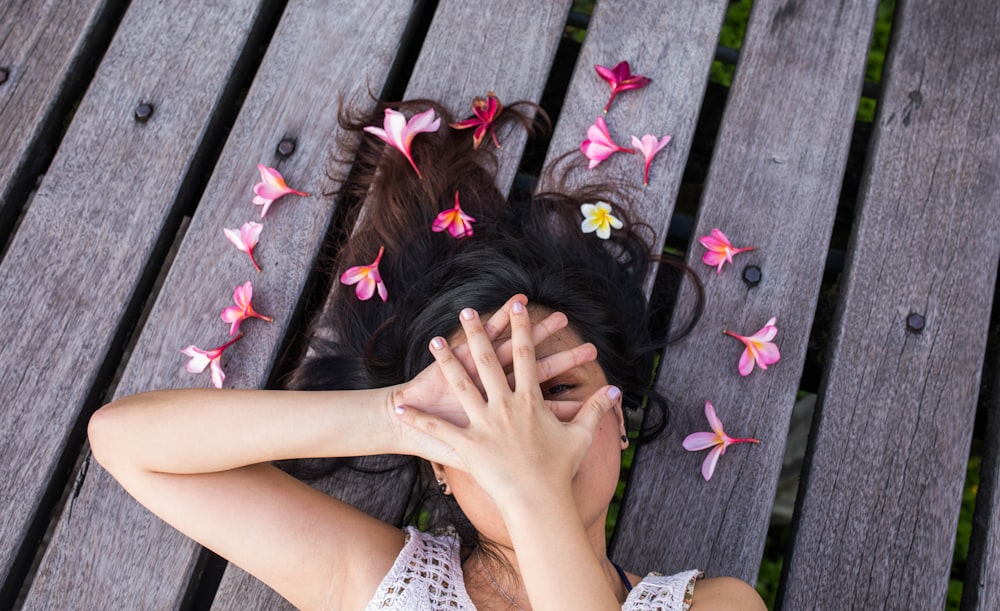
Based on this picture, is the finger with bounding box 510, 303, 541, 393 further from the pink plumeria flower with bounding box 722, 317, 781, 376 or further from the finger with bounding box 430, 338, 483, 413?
the pink plumeria flower with bounding box 722, 317, 781, 376

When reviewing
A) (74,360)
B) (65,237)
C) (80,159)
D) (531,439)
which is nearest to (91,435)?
(74,360)

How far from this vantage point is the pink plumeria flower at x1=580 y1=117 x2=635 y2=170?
5.72ft

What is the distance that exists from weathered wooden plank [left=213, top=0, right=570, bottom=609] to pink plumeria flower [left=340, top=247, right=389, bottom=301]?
5.9 inches

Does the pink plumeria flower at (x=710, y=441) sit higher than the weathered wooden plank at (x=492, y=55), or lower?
lower

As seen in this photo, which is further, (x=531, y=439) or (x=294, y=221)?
(x=294, y=221)

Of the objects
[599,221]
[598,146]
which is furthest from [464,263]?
[598,146]

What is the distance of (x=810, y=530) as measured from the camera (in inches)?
62.4

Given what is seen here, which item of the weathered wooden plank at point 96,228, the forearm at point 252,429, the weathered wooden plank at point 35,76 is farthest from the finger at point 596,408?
the weathered wooden plank at point 35,76

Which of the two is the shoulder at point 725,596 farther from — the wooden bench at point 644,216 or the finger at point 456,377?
the finger at point 456,377

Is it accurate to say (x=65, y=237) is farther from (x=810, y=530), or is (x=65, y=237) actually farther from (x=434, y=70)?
(x=810, y=530)

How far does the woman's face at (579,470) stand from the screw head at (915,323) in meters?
0.71

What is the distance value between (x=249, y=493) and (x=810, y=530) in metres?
1.09

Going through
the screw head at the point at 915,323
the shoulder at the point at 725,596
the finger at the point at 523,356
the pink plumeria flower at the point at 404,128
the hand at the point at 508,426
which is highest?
the pink plumeria flower at the point at 404,128

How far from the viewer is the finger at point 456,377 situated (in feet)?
4.22
